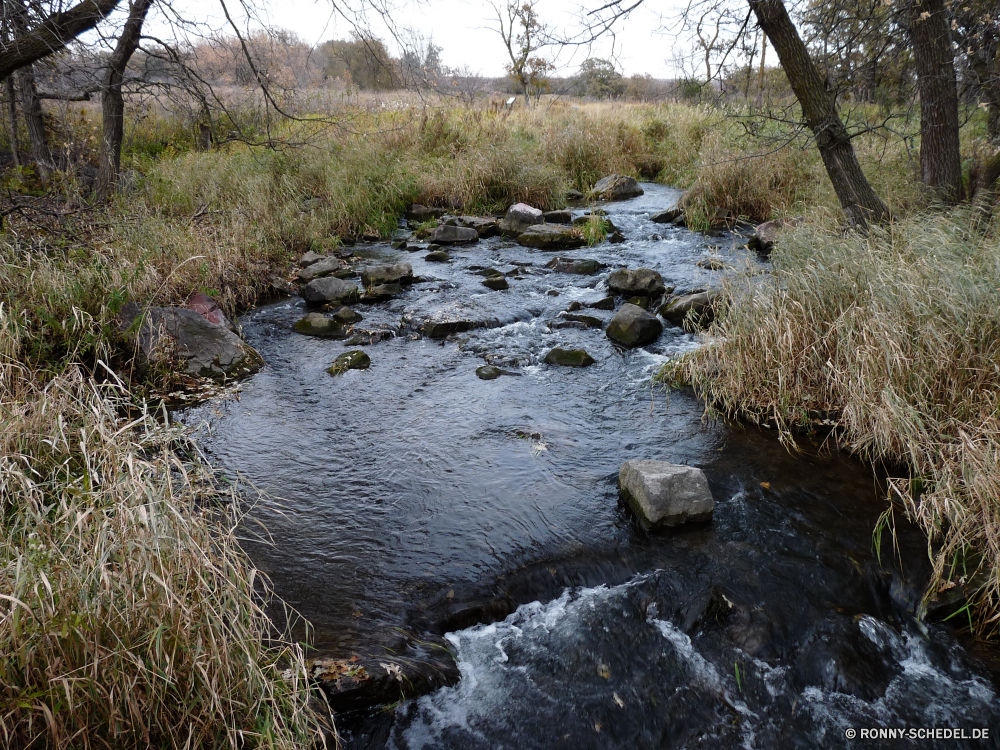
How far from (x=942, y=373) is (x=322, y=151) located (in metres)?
9.58

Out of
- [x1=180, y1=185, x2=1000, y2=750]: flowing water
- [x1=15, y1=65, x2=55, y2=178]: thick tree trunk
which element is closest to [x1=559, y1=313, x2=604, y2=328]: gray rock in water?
[x1=180, y1=185, x2=1000, y2=750]: flowing water

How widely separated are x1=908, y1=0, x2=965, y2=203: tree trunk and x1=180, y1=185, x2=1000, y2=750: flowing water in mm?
3194

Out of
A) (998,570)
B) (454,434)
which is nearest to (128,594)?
(454,434)

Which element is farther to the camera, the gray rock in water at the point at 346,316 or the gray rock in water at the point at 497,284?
the gray rock in water at the point at 497,284

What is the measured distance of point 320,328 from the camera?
6453 mm

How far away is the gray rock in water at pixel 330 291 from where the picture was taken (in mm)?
7324

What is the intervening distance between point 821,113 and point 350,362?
540 cm

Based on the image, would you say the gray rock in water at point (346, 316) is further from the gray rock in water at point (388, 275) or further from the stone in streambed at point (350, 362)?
the stone in streambed at point (350, 362)

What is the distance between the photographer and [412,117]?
13156mm

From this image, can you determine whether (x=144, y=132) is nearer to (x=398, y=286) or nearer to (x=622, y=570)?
(x=398, y=286)

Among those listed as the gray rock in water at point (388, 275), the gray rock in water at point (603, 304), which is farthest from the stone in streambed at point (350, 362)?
the gray rock in water at point (603, 304)

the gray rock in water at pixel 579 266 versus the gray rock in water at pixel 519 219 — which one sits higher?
the gray rock in water at pixel 519 219

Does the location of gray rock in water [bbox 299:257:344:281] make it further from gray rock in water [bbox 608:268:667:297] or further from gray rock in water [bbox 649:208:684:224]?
gray rock in water [bbox 649:208:684:224]

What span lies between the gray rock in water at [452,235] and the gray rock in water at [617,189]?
366 centimetres
